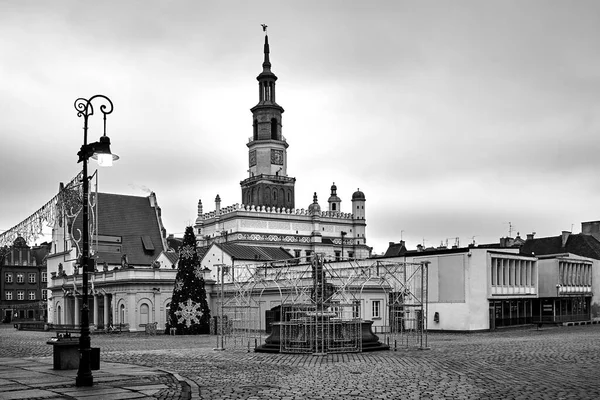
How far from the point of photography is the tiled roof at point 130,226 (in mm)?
78625

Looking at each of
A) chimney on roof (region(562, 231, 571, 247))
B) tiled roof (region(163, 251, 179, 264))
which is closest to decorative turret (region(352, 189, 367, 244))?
chimney on roof (region(562, 231, 571, 247))

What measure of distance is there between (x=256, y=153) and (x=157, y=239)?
1103 inches

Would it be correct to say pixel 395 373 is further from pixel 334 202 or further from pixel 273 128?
pixel 334 202

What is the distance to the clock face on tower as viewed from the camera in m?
107

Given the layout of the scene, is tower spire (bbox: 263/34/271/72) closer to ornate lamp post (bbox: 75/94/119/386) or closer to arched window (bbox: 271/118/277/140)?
arched window (bbox: 271/118/277/140)

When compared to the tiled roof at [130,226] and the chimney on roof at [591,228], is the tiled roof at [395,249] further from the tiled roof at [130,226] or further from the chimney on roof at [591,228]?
the tiled roof at [130,226]

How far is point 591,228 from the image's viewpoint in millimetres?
89250

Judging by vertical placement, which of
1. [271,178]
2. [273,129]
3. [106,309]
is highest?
[273,129]

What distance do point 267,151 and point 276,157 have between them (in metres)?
1.60

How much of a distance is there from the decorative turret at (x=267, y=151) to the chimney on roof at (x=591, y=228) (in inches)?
1545

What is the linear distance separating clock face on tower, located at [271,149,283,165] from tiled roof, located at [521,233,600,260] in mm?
35725

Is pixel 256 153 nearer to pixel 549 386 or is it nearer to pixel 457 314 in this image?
pixel 457 314

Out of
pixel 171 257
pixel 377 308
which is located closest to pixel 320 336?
pixel 377 308

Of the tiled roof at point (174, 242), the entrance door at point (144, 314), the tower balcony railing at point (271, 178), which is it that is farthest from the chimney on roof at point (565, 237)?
the tiled roof at point (174, 242)
